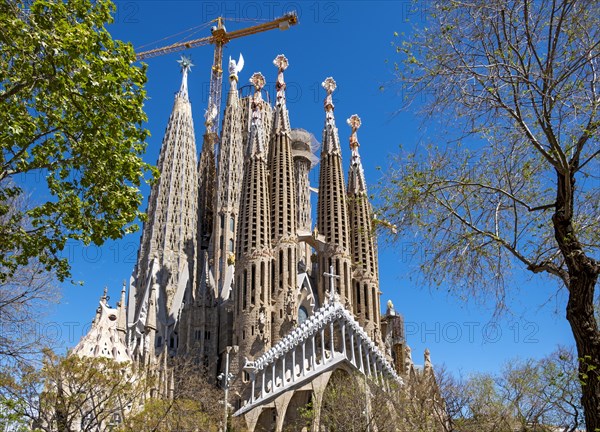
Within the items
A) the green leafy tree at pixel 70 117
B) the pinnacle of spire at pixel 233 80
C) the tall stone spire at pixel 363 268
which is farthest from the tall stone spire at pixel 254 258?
the green leafy tree at pixel 70 117

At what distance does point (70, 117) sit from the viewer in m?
10.3

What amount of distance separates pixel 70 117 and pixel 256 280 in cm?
2989

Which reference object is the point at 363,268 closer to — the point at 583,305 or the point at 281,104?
the point at 281,104

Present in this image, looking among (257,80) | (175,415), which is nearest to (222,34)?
(257,80)

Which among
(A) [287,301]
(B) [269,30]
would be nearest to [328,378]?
(A) [287,301]

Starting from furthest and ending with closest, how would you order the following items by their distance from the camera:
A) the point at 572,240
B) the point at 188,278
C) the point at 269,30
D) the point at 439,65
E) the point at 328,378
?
the point at 269,30, the point at 188,278, the point at 328,378, the point at 439,65, the point at 572,240

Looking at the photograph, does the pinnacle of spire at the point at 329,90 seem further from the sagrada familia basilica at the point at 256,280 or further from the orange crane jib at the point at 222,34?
the orange crane jib at the point at 222,34

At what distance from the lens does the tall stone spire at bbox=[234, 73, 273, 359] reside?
38.2 metres

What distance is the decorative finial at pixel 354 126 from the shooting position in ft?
162

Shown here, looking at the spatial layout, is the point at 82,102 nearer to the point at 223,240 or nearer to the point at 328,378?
the point at 328,378

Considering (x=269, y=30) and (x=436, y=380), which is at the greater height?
(x=269, y=30)

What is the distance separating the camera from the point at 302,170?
207ft

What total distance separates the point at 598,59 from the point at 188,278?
4270 cm

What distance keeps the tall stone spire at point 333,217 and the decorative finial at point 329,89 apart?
4.66ft
